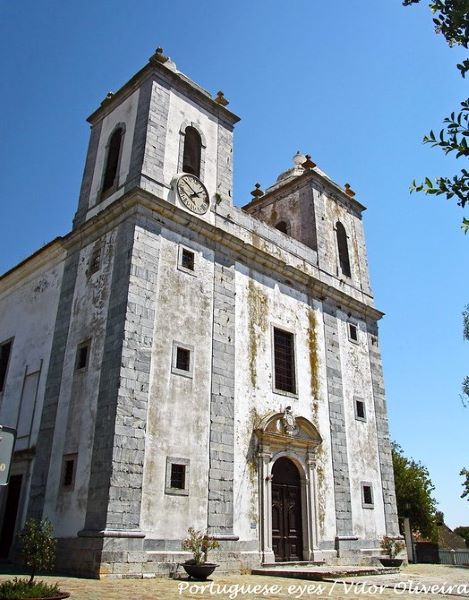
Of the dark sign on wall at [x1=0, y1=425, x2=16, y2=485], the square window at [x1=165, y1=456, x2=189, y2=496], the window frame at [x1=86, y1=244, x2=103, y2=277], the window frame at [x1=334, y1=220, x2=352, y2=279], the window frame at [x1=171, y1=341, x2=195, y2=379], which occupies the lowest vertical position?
the dark sign on wall at [x1=0, y1=425, x2=16, y2=485]

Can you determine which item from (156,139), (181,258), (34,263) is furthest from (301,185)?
(34,263)

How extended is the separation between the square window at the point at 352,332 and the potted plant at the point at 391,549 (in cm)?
673

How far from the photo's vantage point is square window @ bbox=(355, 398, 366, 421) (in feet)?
61.4

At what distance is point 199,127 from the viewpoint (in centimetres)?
1777

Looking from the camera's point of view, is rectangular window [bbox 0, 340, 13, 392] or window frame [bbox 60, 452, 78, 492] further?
rectangular window [bbox 0, 340, 13, 392]

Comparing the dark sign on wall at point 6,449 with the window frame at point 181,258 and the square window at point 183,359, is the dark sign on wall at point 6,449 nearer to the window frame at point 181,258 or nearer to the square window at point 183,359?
the square window at point 183,359

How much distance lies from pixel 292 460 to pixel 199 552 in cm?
480

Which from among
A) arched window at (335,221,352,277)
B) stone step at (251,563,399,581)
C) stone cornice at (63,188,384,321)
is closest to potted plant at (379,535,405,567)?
stone step at (251,563,399,581)

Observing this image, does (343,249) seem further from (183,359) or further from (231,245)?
(183,359)

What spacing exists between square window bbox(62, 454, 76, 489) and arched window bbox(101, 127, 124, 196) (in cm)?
786

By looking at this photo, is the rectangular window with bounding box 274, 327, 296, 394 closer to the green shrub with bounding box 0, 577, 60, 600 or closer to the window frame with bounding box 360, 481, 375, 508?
the window frame with bounding box 360, 481, 375, 508

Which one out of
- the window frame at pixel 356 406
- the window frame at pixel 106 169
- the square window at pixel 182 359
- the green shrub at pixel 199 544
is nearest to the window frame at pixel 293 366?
the window frame at pixel 356 406

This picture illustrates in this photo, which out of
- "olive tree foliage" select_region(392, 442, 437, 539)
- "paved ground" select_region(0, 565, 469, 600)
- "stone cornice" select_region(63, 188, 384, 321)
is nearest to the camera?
"paved ground" select_region(0, 565, 469, 600)

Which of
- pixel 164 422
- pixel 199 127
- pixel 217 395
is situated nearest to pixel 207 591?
pixel 164 422
